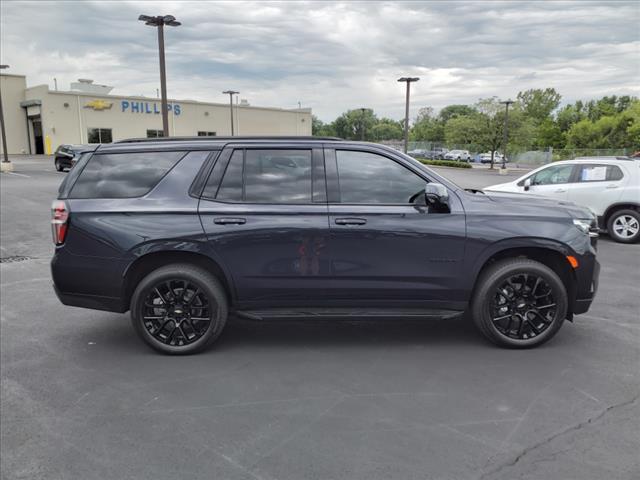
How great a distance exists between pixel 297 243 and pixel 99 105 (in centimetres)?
5034

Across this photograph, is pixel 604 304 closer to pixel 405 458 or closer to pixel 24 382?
pixel 405 458

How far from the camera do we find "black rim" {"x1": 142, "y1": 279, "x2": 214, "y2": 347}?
4.43 meters

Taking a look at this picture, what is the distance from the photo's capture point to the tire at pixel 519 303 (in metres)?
4.43

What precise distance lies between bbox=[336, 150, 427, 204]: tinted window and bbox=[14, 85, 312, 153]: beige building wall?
48.2m

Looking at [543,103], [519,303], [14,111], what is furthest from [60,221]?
[543,103]

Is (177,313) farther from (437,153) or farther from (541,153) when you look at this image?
(437,153)

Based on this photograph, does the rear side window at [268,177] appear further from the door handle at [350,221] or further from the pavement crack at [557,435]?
the pavement crack at [557,435]

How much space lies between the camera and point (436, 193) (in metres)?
4.20

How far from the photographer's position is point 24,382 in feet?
13.0

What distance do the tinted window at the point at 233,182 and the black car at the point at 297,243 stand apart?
0.4 inches

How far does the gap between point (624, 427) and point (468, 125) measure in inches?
2171

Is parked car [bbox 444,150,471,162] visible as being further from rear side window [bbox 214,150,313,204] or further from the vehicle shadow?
rear side window [bbox 214,150,313,204]

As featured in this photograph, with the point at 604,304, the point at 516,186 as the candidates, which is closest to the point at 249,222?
the point at 604,304

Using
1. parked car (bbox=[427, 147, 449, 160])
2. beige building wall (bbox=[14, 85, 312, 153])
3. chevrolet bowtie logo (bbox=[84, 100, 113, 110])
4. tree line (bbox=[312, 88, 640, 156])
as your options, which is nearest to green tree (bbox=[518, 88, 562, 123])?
tree line (bbox=[312, 88, 640, 156])
